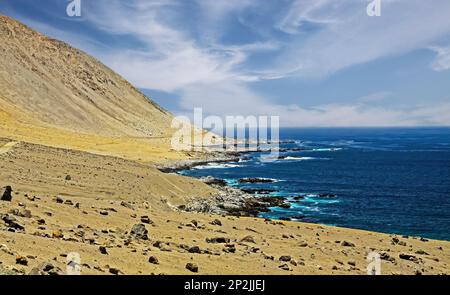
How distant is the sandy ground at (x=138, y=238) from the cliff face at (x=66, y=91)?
202 feet

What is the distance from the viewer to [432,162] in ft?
369

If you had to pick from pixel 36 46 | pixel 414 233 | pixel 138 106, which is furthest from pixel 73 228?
pixel 138 106

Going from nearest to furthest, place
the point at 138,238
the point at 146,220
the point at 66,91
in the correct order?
the point at 138,238
the point at 146,220
the point at 66,91

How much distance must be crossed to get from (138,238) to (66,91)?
120466mm

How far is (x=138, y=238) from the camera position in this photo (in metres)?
20.2

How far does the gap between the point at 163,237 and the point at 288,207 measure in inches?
Result: 1229

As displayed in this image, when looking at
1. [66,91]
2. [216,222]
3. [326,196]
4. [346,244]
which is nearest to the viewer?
[346,244]

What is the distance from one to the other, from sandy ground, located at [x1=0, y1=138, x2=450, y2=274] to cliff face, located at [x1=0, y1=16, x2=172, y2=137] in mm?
61562

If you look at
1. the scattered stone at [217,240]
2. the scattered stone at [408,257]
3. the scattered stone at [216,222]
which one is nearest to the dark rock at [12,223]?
the scattered stone at [217,240]

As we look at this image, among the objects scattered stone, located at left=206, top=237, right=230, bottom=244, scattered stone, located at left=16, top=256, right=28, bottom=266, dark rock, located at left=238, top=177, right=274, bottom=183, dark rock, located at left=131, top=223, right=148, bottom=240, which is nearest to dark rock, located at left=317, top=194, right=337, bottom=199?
dark rock, located at left=238, top=177, right=274, bottom=183

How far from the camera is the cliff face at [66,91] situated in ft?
348

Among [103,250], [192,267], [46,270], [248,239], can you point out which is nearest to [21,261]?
[46,270]

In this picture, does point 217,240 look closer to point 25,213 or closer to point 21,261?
point 25,213
